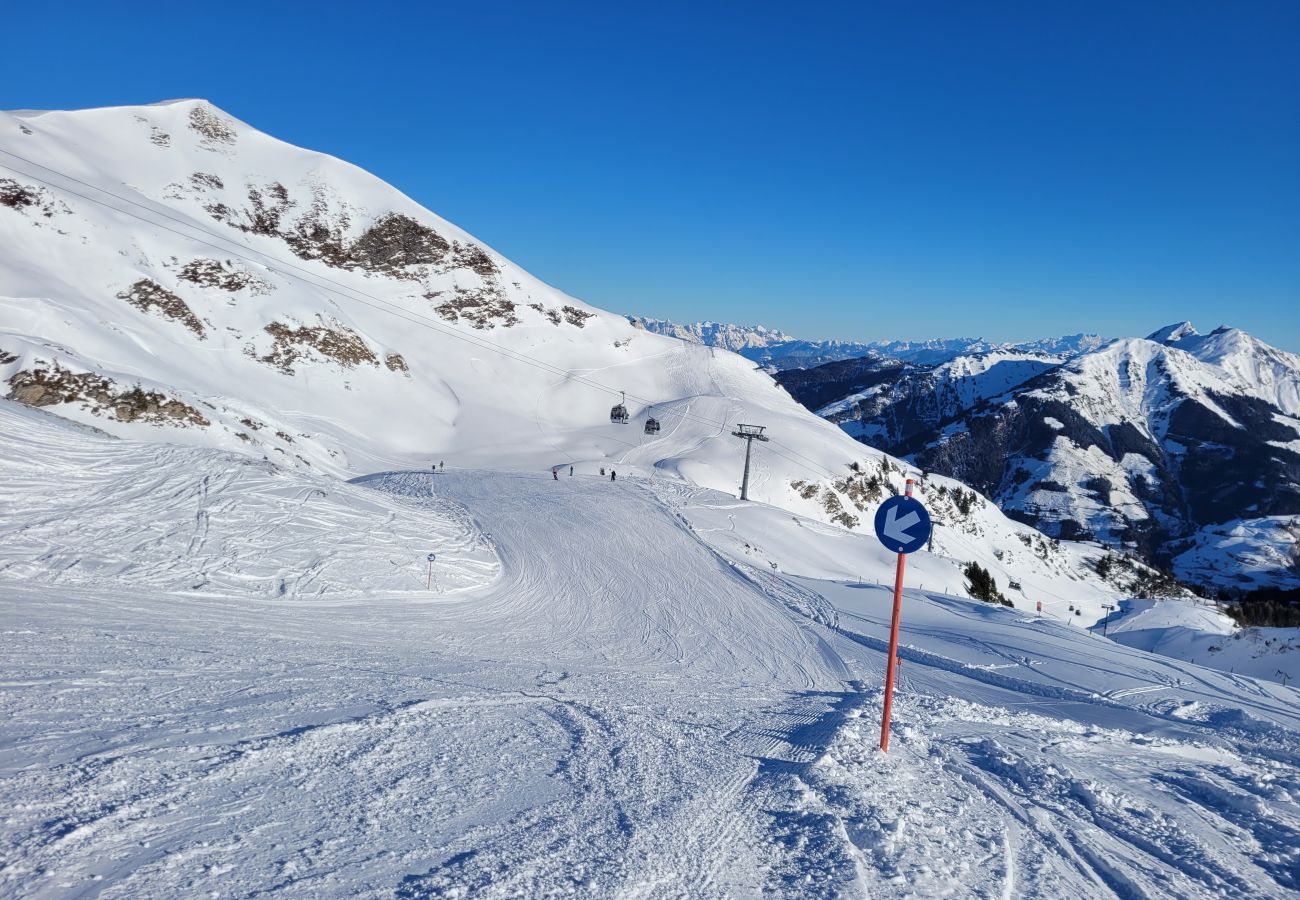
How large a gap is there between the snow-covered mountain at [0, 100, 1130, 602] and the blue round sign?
104ft

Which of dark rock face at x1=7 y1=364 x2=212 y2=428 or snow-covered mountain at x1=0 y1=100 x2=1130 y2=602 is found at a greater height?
snow-covered mountain at x1=0 y1=100 x2=1130 y2=602

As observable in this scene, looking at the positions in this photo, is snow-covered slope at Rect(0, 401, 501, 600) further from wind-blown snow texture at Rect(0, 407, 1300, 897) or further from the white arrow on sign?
the white arrow on sign

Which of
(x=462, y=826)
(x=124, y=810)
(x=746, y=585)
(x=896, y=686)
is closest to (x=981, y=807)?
(x=462, y=826)

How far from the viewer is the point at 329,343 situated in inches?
2452

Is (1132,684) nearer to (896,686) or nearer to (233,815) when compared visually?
(896,686)

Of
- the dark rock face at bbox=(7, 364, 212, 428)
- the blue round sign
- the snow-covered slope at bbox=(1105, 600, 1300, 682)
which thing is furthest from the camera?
the dark rock face at bbox=(7, 364, 212, 428)

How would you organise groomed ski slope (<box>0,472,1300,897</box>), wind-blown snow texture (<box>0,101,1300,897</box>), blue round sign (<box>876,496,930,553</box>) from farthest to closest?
1. blue round sign (<box>876,496,930,553</box>)
2. wind-blown snow texture (<box>0,101,1300,897</box>)
3. groomed ski slope (<box>0,472,1300,897</box>)

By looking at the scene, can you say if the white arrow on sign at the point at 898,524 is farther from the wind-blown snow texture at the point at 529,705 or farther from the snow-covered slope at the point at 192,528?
the snow-covered slope at the point at 192,528

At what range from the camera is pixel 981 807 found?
5477 mm

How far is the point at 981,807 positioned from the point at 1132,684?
6.97 metres

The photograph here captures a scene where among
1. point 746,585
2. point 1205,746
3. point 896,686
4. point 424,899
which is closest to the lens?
point 424,899

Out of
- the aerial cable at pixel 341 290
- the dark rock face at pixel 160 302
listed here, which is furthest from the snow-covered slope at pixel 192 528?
the aerial cable at pixel 341 290

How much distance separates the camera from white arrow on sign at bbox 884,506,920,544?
6828 mm

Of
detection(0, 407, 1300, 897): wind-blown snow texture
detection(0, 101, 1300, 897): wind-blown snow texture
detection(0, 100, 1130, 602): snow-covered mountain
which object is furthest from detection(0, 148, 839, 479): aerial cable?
detection(0, 407, 1300, 897): wind-blown snow texture
